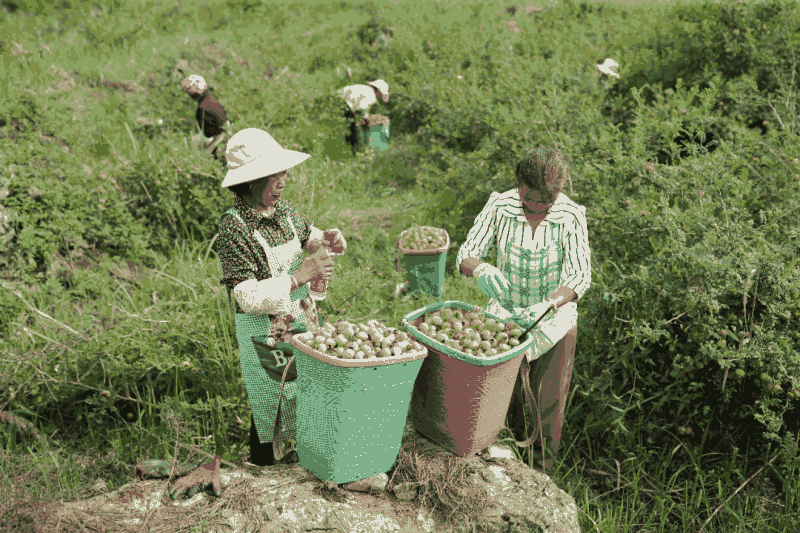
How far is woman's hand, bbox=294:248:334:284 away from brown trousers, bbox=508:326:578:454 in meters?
1.10

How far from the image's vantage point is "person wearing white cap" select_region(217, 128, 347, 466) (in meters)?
2.23

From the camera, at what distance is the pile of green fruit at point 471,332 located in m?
2.18

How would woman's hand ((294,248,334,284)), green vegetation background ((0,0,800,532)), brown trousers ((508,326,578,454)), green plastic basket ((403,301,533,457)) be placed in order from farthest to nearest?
green vegetation background ((0,0,800,532)), brown trousers ((508,326,578,454)), woman's hand ((294,248,334,284)), green plastic basket ((403,301,533,457))

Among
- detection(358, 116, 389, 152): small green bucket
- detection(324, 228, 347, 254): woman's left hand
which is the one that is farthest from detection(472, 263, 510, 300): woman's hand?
detection(358, 116, 389, 152): small green bucket

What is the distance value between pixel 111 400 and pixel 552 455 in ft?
7.99

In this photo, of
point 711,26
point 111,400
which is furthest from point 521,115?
point 111,400

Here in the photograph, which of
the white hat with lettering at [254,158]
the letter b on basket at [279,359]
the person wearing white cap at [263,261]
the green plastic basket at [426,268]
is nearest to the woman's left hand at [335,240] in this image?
the person wearing white cap at [263,261]

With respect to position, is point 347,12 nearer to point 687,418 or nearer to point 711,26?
point 711,26

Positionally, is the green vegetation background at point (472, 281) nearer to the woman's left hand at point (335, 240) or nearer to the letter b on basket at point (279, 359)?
the letter b on basket at point (279, 359)

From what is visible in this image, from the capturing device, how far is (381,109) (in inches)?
340

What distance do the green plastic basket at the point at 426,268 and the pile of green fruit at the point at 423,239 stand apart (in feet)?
0.09

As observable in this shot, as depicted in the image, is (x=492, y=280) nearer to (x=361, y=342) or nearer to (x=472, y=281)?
(x=361, y=342)

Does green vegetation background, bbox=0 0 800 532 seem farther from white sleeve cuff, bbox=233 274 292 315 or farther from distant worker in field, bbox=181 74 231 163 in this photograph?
white sleeve cuff, bbox=233 274 292 315

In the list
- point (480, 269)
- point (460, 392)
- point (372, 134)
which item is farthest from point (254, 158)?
point (372, 134)
